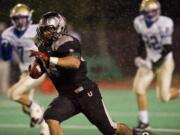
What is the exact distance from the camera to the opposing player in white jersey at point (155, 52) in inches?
344

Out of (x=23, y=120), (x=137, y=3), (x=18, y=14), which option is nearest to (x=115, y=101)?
(x=137, y=3)

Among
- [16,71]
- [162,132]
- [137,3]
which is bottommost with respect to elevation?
[16,71]

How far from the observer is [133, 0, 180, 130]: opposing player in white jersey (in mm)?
8742

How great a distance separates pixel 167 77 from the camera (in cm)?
879

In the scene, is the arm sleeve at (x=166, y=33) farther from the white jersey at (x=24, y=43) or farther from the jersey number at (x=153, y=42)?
the white jersey at (x=24, y=43)

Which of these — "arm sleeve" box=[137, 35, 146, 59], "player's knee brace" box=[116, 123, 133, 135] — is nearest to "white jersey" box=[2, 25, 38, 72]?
"arm sleeve" box=[137, 35, 146, 59]

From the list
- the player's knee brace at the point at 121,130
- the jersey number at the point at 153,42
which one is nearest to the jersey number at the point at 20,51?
the jersey number at the point at 153,42

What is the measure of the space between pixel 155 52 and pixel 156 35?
219 millimetres

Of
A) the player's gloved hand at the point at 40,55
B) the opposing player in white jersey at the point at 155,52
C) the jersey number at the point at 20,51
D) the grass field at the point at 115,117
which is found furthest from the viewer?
the jersey number at the point at 20,51

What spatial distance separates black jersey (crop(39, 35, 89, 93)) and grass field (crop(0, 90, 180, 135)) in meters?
1.85

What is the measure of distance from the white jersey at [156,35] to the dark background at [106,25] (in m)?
1.71

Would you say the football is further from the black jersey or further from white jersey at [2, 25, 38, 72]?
white jersey at [2, 25, 38, 72]

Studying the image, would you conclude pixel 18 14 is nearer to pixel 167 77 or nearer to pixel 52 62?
pixel 167 77

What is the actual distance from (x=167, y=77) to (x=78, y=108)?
2.49m
